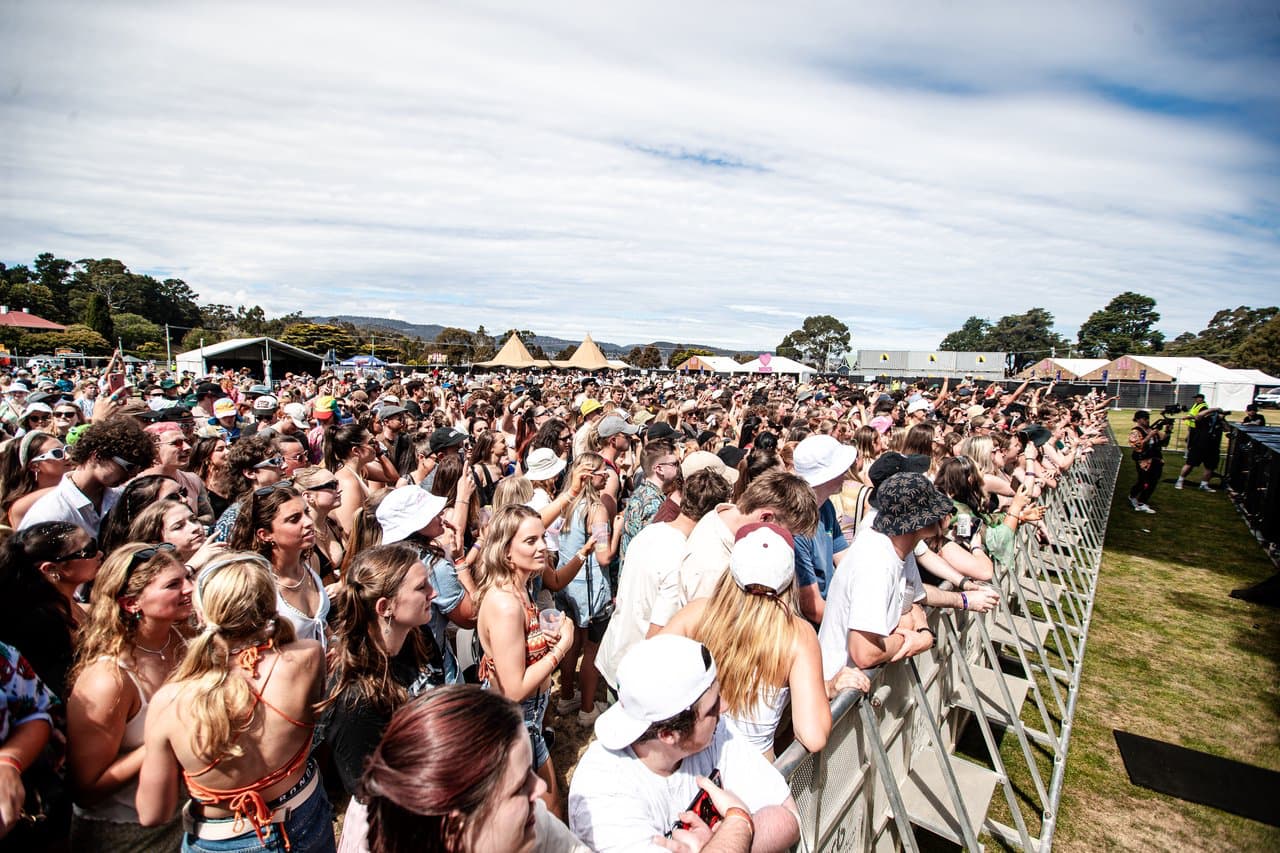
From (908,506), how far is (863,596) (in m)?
0.48

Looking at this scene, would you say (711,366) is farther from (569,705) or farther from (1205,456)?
(569,705)

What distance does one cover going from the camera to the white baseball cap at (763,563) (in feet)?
7.29

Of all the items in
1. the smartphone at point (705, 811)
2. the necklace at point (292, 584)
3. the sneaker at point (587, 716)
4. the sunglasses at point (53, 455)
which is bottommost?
the sneaker at point (587, 716)

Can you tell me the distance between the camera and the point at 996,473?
611cm

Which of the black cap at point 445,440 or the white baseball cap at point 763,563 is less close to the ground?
the white baseball cap at point 763,563

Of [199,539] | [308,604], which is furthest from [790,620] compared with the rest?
[199,539]

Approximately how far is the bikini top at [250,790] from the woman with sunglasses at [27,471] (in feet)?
11.8

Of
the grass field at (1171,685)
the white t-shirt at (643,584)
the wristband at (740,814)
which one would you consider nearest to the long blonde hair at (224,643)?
the wristband at (740,814)

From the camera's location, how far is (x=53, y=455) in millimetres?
4699

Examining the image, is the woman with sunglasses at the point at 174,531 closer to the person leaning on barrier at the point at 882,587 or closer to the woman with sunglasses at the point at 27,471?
the woman with sunglasses at the point at 27,471

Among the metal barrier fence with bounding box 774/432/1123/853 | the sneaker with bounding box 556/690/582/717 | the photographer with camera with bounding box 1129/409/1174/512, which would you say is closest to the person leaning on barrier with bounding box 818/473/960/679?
the metal barrier fence with bounding box 774/432/1123/853

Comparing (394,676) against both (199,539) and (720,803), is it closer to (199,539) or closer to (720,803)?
(720,803)

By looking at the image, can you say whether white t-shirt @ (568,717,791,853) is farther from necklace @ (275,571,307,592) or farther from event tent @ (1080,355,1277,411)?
event tent @ (1080,355,1277,411)

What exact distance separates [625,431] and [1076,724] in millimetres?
4576
